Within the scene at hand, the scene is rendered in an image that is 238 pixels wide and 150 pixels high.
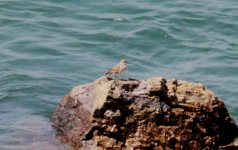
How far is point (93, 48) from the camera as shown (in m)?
13.6

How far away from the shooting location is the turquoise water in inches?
382

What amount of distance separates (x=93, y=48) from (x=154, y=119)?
→ 688 cm

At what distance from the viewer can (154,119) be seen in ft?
22.6

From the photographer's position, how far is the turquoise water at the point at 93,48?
970cm

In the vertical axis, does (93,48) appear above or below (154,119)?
below

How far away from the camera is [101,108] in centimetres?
693

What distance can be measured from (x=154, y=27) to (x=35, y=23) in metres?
3.13

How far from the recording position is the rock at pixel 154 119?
6.84 meters

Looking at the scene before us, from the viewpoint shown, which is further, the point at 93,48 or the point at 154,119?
the point at 93,48

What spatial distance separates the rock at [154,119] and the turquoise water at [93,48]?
3.22 feet

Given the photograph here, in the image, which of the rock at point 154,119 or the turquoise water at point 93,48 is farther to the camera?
the turquoise water at point 93,48

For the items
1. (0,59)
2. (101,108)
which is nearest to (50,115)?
(101,108)

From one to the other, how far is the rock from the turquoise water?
982 mm

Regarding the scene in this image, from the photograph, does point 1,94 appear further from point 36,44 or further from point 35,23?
point 35,23
